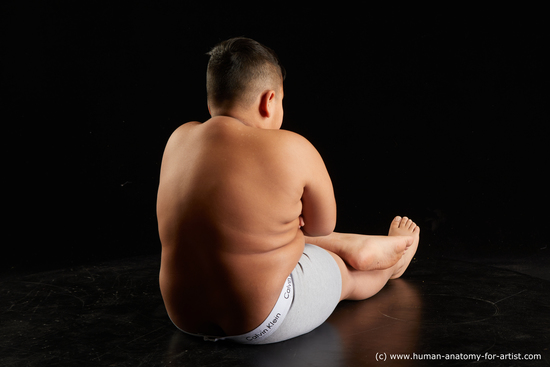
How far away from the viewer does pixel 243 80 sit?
4.50ft

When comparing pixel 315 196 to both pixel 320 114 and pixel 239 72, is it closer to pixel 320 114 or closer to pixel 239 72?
pixel 239 72

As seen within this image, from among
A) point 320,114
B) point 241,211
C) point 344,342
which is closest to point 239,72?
point 241,211

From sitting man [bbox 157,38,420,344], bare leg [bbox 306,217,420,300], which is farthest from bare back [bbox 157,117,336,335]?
bare leg [bbox 306,217,420,300]

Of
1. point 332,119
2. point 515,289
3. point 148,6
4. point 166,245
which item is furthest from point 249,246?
point 148,6

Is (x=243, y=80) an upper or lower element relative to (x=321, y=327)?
upper

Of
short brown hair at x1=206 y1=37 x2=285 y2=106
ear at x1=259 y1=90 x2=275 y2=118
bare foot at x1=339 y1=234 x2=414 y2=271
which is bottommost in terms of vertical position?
bare foot at x1=339 y1=234 x2=414 y2=271

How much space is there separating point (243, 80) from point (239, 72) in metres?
0.02

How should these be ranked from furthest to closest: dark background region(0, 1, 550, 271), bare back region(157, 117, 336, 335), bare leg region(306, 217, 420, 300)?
dark background region(0, 1, 550, 271) < bare leg region(306, 217, 420, 300) < bare back region(157, 117, 336, 335)

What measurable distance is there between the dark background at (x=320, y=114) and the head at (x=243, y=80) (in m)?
1.52

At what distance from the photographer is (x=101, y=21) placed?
274 centimetres

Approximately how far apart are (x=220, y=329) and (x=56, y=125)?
1.73 metres

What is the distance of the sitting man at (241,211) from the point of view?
4.24 feet

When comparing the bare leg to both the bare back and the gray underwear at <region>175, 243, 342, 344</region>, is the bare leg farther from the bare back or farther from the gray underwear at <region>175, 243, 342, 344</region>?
the bare back

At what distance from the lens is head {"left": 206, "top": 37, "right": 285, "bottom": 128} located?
138cm
